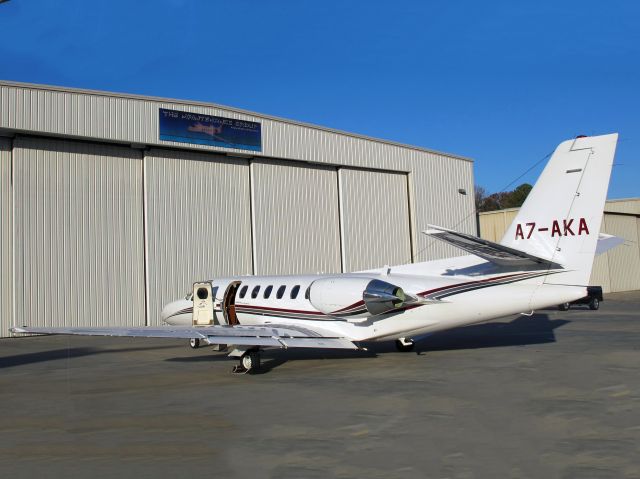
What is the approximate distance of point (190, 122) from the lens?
27984mm

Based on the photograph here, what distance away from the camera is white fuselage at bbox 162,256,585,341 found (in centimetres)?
1404

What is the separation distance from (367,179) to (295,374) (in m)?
22.1

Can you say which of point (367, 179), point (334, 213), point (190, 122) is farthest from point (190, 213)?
point (367, 179)

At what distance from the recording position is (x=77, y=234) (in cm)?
2550

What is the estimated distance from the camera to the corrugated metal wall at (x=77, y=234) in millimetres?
24172

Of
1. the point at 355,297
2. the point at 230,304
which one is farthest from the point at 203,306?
the point at 355,297

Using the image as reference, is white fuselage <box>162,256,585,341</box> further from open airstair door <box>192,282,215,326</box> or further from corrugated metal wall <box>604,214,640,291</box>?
corrugated metal wall <box>604,214,640,291</box>

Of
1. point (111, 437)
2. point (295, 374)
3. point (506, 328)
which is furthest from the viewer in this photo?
point (506, 328)

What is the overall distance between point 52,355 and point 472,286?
1364cm

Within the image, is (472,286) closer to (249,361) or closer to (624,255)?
(249,361)

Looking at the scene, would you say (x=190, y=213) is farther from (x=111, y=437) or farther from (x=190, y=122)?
(x=111, y=437)

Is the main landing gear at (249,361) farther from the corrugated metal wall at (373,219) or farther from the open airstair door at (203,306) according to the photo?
the corrugated metal wall at (373,219)

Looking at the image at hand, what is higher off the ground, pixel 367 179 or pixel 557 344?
pixel 367 179

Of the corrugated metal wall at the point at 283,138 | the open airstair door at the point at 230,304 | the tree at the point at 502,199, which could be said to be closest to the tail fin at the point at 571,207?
the open airstair door at the point at 230,304
